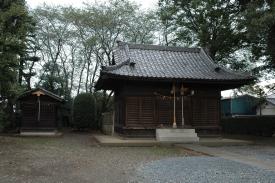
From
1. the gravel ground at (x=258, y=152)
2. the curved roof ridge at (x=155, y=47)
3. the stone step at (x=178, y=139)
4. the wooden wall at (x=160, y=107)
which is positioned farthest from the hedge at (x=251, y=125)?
the gravel ground at (x=258, y=152)

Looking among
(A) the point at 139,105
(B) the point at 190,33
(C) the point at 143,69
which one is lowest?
(A) the point at 139,105

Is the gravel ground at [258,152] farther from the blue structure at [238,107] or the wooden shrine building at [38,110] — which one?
the blue structure at [238,107]

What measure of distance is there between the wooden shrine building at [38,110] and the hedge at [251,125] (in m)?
14.5

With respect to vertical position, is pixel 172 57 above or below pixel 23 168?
above

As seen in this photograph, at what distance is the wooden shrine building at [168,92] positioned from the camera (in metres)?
18.4

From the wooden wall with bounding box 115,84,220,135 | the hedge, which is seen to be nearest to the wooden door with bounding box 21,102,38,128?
the wooden wall with bounding box 115,84,220,135

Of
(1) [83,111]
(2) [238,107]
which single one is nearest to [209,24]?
(1) [83,111]

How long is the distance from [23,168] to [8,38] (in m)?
8.51

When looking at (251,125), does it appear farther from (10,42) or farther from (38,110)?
(10,42)

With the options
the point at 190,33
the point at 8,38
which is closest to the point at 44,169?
the point at 8,38

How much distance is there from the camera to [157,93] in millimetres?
19031

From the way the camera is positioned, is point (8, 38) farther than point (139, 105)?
No

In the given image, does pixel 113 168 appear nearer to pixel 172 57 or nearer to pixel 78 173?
pixel 78 173

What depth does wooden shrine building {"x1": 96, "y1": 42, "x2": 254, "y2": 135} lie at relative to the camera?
726 inches
